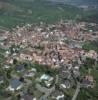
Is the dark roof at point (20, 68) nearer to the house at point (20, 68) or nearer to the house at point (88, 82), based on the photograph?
the house at point (20, 68)

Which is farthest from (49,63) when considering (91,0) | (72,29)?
(91,0)

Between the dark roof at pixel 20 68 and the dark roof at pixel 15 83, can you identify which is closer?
the dark roof at pixel 15 83

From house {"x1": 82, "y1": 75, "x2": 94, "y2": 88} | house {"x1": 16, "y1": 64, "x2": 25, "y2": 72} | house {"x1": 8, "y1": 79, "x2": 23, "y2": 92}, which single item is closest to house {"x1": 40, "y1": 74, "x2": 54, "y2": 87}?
house {"x1": 8, "y1": 79, "x2": 23, "y2": 92}

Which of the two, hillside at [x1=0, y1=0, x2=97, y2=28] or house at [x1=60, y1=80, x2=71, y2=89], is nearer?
house at [x1=60, y1=80, x2=71, y2=89]

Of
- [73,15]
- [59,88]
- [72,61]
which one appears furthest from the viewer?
[73,15]

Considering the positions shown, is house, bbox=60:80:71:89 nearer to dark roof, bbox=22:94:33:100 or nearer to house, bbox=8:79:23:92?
dark roof, bbox=22:94:33:100

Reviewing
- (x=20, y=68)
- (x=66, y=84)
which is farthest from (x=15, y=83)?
(x=66, y=84)

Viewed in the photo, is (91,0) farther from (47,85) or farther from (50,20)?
(47,85)

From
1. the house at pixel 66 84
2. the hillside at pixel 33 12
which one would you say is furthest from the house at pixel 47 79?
the hillside at pixel 33 12
